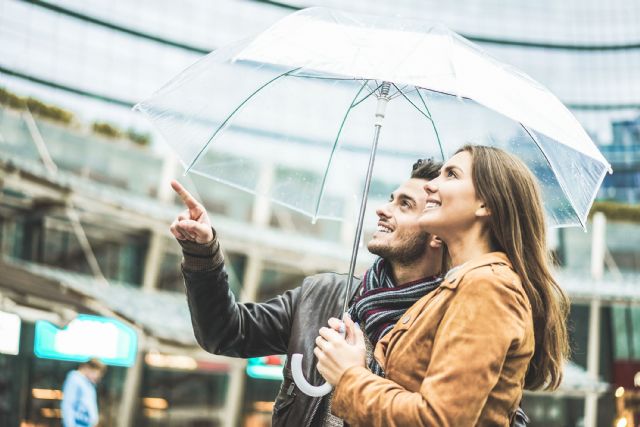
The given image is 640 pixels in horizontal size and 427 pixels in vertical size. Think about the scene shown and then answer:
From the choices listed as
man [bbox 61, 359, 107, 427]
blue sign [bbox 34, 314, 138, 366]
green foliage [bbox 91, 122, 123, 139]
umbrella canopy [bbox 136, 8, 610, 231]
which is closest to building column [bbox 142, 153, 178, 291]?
Answer: green foliage [bbox 91, 122, 123, 139]

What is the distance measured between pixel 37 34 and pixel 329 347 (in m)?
22.2

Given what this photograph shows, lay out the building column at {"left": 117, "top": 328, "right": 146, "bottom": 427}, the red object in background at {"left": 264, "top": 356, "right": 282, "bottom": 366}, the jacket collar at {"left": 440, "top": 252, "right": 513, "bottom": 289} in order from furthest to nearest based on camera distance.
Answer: the red object in background at {"left": 264, "top": 356, "right": 282, "bottom": 366}, the building column at {"left": 117, "top": 328, "right": 146, "bottom": 427}, the jacket collar at {"left": 440, "top": 252, "right": 513, "bottom": 289}

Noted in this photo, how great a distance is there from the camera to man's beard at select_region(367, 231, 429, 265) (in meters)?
2.70

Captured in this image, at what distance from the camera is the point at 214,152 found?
10.8ft

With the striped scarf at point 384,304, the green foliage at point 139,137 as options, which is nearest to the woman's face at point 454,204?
the striped scarf at point 384,304

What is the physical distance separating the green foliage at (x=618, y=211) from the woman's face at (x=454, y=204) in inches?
963

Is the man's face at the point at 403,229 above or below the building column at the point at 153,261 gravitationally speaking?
above

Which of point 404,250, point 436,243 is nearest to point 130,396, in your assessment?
point 404,250

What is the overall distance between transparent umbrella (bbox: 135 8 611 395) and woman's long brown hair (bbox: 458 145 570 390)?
201 mm

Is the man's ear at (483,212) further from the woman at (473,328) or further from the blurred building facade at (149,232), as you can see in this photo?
the blurred building facade at (149,232)

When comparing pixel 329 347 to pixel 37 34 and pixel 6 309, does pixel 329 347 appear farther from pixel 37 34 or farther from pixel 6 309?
pixel 37 34

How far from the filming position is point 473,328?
174 centimetres

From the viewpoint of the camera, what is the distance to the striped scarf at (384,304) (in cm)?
240

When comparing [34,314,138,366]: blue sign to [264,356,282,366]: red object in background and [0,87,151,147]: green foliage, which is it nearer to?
[264,356,282,366]: red object in background
